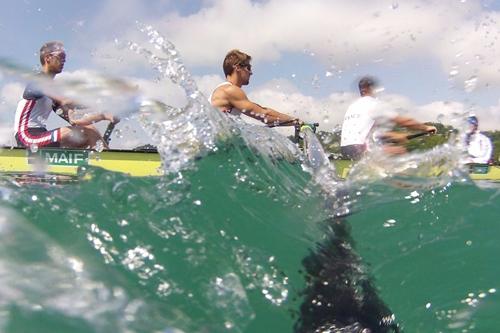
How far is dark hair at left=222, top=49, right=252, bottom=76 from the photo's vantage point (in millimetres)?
4184

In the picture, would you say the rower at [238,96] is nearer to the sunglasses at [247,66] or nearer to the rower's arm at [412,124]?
the sunglasses at [247,66]

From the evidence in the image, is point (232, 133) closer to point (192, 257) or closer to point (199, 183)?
point (199, 183)

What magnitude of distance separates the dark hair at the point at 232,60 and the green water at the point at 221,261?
205cm

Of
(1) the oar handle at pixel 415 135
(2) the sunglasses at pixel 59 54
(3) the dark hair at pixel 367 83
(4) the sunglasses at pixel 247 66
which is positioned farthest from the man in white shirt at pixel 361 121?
(2) the sunglasses at pixel 59 54

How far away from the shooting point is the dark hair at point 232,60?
4.18 metres

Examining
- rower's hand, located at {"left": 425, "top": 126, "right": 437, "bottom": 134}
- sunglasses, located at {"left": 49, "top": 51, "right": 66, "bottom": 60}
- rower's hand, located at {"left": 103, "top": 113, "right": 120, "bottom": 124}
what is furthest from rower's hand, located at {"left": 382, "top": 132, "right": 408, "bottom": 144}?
sunglasses, located at {"left": 49, "top": 51, "right": 66, "bottom": 60}

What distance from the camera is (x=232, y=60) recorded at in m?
4.18

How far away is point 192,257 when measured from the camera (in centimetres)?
163

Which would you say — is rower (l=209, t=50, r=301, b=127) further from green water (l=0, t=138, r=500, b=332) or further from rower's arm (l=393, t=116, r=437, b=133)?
green water (l=0, t=138, r=500, b=332)

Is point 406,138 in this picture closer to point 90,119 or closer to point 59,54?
point 90,119

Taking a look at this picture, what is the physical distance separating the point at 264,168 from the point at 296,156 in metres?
0.56

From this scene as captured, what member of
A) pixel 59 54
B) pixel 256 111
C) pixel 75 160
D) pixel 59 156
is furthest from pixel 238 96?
pixel 59 156

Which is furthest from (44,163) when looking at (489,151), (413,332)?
(489,151)

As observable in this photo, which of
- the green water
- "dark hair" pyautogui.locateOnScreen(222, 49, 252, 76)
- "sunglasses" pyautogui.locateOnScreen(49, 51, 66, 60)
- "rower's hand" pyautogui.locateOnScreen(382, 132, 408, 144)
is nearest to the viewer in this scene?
the green water
